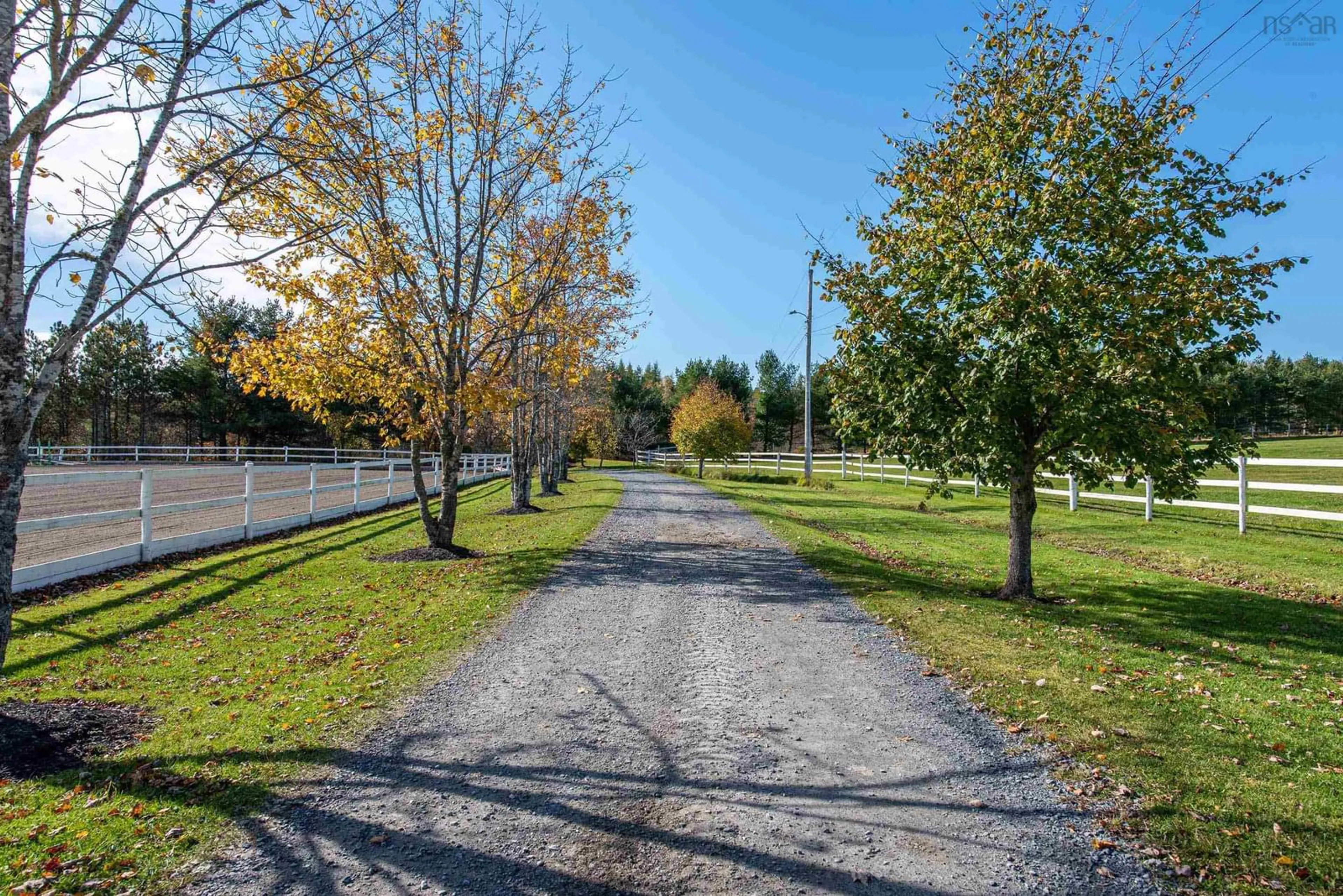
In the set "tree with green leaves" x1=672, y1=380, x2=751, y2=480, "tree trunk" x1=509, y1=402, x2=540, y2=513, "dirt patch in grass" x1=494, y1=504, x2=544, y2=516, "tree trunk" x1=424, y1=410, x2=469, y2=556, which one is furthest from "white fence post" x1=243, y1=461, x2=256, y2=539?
"tree with green leaves" x1=672, y1=380, x2=751, y2=480

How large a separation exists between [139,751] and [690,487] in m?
25.0

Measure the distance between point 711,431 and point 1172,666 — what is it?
3394cm

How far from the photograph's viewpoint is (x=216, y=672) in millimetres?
5469

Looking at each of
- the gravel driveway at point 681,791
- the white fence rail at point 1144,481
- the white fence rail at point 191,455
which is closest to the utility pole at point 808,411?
the white fence rail at point 1144,481

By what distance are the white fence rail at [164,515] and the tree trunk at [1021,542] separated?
9.86 m

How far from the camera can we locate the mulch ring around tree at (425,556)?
10.6 meters

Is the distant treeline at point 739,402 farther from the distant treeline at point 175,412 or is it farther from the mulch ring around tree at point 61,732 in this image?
the mulch ring around tree at point 61,732

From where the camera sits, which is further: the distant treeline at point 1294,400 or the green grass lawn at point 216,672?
the distant treeline at point 1294,400

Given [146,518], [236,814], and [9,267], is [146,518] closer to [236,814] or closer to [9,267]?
[9,267]

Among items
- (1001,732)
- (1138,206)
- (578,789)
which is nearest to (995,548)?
(1138,206)

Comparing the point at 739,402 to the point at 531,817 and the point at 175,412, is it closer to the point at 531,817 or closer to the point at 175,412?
the point at 175,412

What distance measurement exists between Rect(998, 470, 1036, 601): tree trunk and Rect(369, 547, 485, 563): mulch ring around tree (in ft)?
24.8

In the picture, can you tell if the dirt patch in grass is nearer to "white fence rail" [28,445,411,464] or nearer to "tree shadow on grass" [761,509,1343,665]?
"tree shadow on grass" [761,509,1343,665]

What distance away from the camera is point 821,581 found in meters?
8.84
